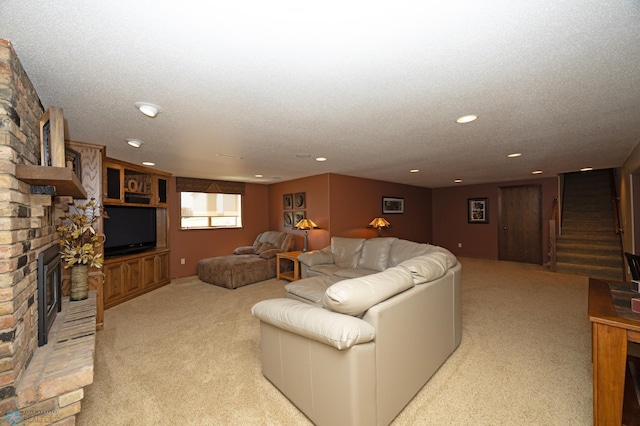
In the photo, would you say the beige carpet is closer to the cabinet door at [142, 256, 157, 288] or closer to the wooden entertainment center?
the wooden entertainment center

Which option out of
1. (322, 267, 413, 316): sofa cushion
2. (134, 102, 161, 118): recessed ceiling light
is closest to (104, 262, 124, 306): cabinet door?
(134, 102, 161, 118): recessed ceiling light

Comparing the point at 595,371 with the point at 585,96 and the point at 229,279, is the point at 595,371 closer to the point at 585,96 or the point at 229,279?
the point at 585,96

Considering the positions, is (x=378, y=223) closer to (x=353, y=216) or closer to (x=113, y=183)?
(x=353, y=216)

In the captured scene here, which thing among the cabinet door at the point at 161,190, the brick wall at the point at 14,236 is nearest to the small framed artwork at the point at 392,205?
the cabinet door at the point at 161,190

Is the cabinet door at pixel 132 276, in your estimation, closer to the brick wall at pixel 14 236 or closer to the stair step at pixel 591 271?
the brick wall at pixel 14 236

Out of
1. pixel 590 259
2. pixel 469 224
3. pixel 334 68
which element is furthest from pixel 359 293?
pixel 469 224

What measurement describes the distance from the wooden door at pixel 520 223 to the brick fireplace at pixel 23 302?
8.42 meters

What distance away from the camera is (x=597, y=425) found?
1.46m

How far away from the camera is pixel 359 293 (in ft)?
5.05

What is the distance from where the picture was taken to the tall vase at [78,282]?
271cm

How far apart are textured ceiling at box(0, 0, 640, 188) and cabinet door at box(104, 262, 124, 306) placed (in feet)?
6.39

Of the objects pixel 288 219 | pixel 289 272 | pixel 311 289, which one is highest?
pixel 288 219

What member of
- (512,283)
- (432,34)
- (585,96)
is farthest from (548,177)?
(432,34)

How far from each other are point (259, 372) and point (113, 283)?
10.2 ft
